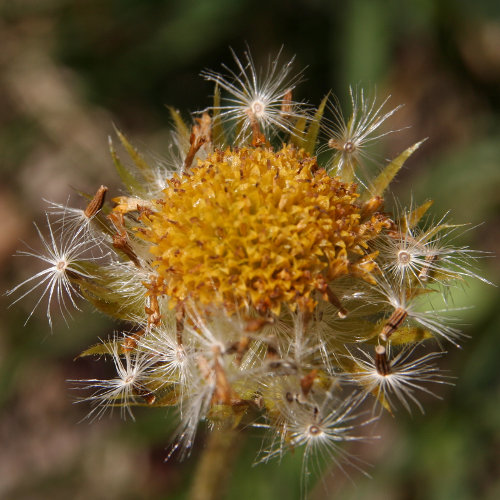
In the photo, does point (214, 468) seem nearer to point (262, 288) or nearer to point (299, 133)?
point (262, 288)

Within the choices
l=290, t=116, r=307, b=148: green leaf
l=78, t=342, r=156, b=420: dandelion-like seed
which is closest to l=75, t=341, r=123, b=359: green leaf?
l=78, t=342, r=156, b=420: dandelion-like seed

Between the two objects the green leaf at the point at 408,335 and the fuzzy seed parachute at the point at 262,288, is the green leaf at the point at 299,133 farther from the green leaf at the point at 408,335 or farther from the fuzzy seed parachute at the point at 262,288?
the green leaf at the point at 408,335

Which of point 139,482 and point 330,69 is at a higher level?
point 330,69

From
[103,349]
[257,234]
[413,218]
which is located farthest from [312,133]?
[103,349]

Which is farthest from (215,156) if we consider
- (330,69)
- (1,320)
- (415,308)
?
(1,320)

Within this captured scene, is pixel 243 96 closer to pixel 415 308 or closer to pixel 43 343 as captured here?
pixel 415 308

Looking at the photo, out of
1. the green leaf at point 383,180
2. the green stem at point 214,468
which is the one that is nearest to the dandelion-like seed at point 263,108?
the green leaf at point 383,180

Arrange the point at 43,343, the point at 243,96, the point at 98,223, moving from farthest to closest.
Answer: the point at 43,343 < the point at 243,96 < the point at 98,223

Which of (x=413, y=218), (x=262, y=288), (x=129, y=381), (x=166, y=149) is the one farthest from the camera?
(x=166, y=149)
